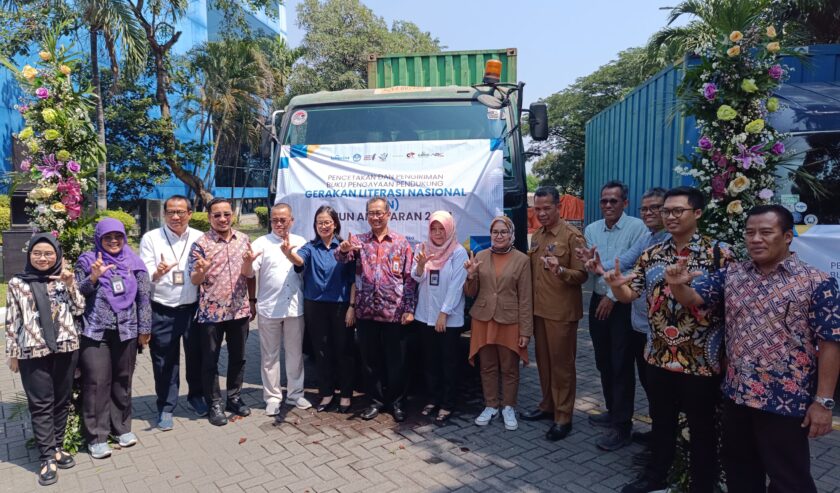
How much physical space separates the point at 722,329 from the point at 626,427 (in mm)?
1479

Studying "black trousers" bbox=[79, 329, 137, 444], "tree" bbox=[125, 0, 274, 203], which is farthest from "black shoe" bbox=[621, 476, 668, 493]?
"tree" bbox=[125, 0, 274, 203]

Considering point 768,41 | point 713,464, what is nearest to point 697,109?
point 768,41

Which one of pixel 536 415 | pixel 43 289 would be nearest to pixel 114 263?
pixel 43 289

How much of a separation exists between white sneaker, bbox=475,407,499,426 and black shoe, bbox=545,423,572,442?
18.5 inches

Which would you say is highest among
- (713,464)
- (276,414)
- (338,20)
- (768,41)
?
(338,20)

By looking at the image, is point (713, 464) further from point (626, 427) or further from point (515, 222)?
point (515, 222)

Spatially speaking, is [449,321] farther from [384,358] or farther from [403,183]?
[403,183]

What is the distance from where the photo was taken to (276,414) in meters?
4.80

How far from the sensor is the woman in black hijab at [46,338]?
3.68 meters

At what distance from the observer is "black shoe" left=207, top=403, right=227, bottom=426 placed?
459 centimetres

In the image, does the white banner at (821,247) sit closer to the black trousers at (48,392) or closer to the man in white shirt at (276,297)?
the man in white shirt at (276,297)

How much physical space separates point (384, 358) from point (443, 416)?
67 centimetres

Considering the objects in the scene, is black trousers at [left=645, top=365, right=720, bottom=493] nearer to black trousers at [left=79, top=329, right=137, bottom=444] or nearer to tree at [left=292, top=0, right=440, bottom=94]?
black trousers at [left=79, top=329, right=137, bottom=444]

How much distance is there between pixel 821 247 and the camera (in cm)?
459
